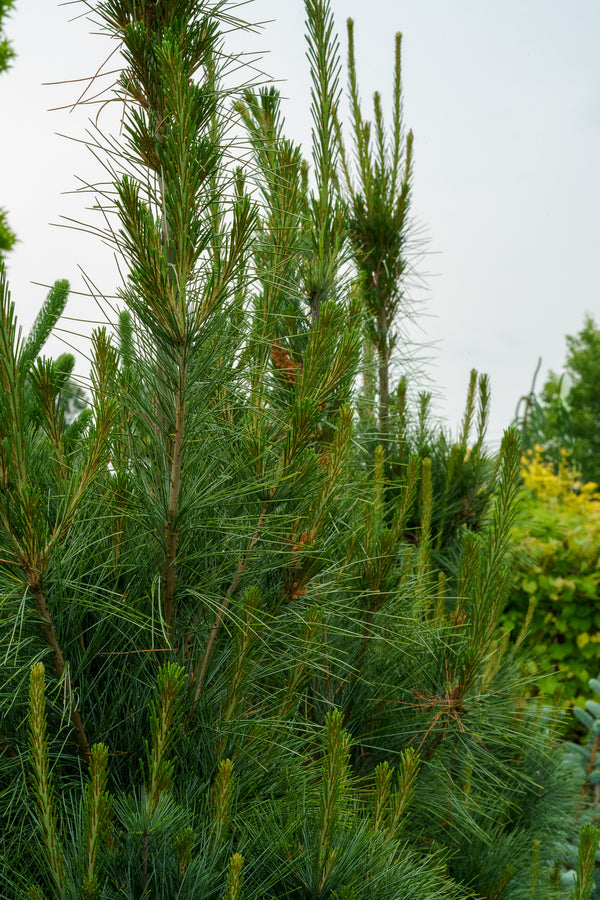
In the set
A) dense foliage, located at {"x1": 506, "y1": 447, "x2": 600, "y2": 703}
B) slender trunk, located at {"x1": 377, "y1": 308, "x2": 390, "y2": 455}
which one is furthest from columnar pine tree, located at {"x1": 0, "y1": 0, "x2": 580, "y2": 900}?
dense foliage, located at {"x1": 506, "y1": 447, "x2": 600, "y2": 703}

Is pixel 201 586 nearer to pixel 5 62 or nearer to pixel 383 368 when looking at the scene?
pixel 383 368

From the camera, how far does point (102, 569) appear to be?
1.68m

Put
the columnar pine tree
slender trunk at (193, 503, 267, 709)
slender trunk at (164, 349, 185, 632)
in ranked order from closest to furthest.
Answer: the columnar pine tree
slender trunk at (164, 349, 185, 632)
slender trunk at (193, 503, 267, 709)

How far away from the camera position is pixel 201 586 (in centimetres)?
160

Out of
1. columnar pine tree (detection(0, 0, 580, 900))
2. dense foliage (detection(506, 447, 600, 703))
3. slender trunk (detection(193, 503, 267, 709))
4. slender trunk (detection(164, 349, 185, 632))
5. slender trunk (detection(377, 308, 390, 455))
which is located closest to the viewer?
columnar pine tree (detection(0, 0, 580, 900))

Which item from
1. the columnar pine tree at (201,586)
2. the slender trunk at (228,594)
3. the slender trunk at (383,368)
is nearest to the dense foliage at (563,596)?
the slender trunk at (383,368)

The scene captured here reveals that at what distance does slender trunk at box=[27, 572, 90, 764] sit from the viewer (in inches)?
55.0

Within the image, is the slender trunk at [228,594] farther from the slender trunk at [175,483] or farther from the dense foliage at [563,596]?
the dense foliage at [563,596]

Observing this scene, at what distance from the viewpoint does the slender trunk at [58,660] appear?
1397 mm

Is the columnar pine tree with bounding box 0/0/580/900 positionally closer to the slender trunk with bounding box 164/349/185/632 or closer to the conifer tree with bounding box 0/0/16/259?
the slender trunk with bounding box 164/349/185/632

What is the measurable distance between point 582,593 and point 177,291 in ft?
15.9

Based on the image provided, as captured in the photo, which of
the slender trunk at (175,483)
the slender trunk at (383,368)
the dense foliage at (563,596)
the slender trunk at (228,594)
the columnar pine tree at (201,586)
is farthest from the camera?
the dense foliage at (563,596)

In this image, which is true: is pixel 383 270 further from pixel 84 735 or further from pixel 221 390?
pixel 84 735

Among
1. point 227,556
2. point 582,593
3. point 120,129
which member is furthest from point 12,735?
point 582,593
